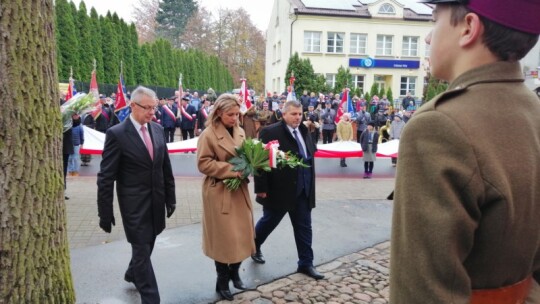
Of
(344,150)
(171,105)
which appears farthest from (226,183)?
(171,105)

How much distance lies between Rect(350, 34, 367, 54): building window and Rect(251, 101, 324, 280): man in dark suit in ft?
126

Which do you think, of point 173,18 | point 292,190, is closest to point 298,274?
point 292,190

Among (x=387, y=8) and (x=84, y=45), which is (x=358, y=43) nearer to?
(x=387, y=8)

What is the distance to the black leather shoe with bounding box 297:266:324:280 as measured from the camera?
5.07 metres

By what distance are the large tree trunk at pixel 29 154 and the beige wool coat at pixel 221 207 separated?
1593 millimetres

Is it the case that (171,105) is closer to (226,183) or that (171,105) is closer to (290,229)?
(290,229)

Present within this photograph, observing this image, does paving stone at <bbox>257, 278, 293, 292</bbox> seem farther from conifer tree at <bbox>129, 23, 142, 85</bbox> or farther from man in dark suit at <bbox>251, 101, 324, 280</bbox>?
conifer tree at <bbox>129, 23, 142, 85</bbox>

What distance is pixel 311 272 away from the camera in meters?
5.11

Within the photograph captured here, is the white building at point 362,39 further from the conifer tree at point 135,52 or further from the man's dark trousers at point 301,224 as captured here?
the man's dark trousers at point 301,224

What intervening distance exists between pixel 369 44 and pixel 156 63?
20.2 meters

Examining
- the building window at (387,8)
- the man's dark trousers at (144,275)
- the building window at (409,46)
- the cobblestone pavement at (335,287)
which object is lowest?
the cobblestone pavement at (335,287)

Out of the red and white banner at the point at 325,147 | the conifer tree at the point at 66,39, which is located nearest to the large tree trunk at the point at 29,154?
the red and white banner at the point at 325,147

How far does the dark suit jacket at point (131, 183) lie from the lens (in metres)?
4.09

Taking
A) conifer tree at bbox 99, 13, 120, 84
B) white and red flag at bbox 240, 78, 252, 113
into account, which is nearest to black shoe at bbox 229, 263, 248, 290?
white and red flag at bbox 240, 78, 252, 113
